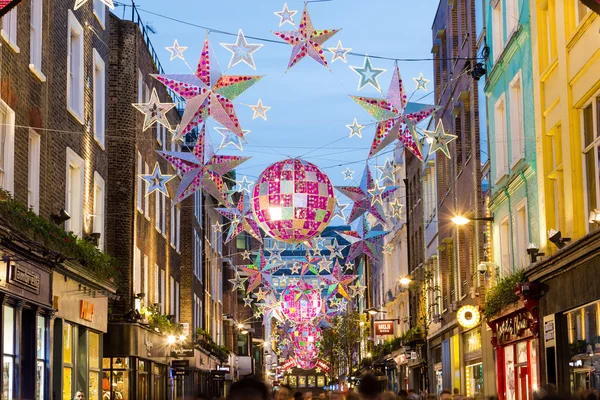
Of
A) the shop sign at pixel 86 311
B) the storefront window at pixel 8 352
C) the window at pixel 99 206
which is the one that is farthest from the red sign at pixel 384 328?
the storefront window at pixel 8 352

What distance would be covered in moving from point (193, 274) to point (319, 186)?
32.6m

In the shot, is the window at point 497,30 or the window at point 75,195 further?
the window at point 497,30

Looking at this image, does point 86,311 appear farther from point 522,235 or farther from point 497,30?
point 497,30

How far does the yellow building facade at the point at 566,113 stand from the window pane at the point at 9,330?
10.7 m

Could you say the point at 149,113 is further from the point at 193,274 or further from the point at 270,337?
the point at 270,337

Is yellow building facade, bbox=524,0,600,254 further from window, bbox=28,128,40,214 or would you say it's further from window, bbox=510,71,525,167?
window, bbox=28,128,40,214

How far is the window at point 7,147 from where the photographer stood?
20812 millimetres

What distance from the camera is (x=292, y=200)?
20969 millimetres

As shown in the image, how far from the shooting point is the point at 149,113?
22234 mm

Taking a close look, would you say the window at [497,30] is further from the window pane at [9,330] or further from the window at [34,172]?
the window pane at [9,330]

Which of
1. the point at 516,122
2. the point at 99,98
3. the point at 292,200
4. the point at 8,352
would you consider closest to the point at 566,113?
the point at 292,200

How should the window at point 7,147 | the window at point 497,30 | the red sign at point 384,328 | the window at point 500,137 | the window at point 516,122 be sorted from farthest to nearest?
the red sign at point 384,328, the window at point 497,30, the window at point 500,137, the window at point 516,122, the window at point 7,147

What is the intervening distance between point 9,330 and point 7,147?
3454 millimetres

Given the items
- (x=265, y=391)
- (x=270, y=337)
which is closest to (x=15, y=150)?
(x=265, y=391)
